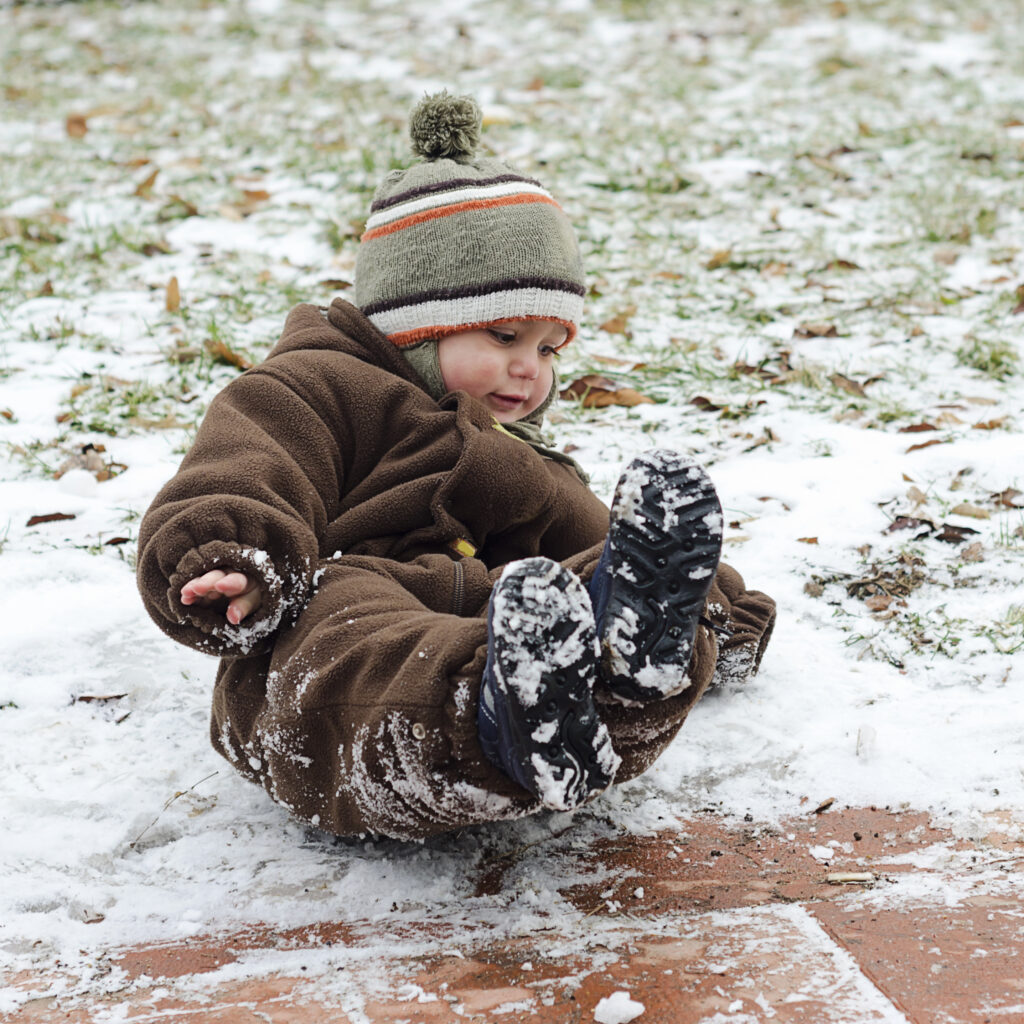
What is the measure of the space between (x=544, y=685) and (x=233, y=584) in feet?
1.83

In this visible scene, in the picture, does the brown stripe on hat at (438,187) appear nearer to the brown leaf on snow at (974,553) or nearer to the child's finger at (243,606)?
the child's finger at (243,606)

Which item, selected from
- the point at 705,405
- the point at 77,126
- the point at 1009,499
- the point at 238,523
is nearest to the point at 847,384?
the point at 705,405

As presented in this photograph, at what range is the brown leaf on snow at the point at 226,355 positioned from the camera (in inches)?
158

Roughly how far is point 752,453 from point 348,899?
2.10 m

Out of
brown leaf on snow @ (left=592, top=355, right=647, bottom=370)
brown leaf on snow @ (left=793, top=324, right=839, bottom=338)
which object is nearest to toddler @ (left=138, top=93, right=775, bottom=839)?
brown leaf on snow @ (left=592, top=355, right=647, bottom=370)

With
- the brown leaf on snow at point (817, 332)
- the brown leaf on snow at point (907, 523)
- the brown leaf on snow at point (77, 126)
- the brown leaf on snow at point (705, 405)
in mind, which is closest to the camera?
the brown leaf on snow at point (907, 523)

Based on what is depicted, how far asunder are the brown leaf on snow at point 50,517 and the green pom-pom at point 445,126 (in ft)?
4.38

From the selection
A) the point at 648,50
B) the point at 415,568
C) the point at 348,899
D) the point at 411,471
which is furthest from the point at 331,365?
the point at 648,50

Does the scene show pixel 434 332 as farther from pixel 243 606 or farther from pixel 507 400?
pixel 243 606

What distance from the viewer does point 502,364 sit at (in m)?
2.48

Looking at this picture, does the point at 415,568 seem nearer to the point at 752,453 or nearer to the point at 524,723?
the point at 524,723

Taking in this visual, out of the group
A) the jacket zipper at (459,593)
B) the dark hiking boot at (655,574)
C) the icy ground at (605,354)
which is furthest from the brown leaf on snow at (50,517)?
the dark hiking boot at (655,574)

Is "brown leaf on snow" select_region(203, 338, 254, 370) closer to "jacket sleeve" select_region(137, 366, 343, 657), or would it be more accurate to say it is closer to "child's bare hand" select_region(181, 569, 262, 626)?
"jacket sleeve" select_region(137, 366, 343, 657)

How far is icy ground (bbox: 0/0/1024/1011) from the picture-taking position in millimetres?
2070
